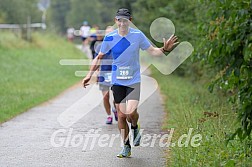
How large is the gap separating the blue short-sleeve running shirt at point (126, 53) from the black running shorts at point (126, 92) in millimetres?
67

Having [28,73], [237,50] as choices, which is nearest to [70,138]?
[237,50]

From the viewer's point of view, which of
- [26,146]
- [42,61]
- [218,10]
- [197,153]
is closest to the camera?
[218,10]

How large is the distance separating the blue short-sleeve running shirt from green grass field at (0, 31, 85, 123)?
4765mm

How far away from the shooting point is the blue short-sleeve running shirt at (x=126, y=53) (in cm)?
944

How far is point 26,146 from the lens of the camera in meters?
10.4

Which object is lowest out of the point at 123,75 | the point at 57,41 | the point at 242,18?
the point at 57,41

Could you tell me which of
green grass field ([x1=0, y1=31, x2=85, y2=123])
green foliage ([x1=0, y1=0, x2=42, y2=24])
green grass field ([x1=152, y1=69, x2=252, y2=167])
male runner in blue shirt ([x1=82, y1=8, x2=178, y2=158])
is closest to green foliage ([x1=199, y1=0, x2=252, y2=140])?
green grass field ([x1=152, y1=69, x2=252, y2=167])

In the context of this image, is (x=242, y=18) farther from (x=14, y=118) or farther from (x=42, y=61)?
(x=42, y=61)

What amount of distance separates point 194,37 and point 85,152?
1015 cm

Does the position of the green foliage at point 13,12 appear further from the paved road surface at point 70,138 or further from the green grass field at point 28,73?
the paved road surface at point 70,138

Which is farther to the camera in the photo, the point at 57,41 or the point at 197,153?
the point at 57,41

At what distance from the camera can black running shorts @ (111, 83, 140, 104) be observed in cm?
949

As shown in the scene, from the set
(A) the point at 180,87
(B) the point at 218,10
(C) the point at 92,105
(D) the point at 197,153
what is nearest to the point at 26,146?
(D) the point at 197,153

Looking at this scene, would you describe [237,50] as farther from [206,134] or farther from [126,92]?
[206,134]
